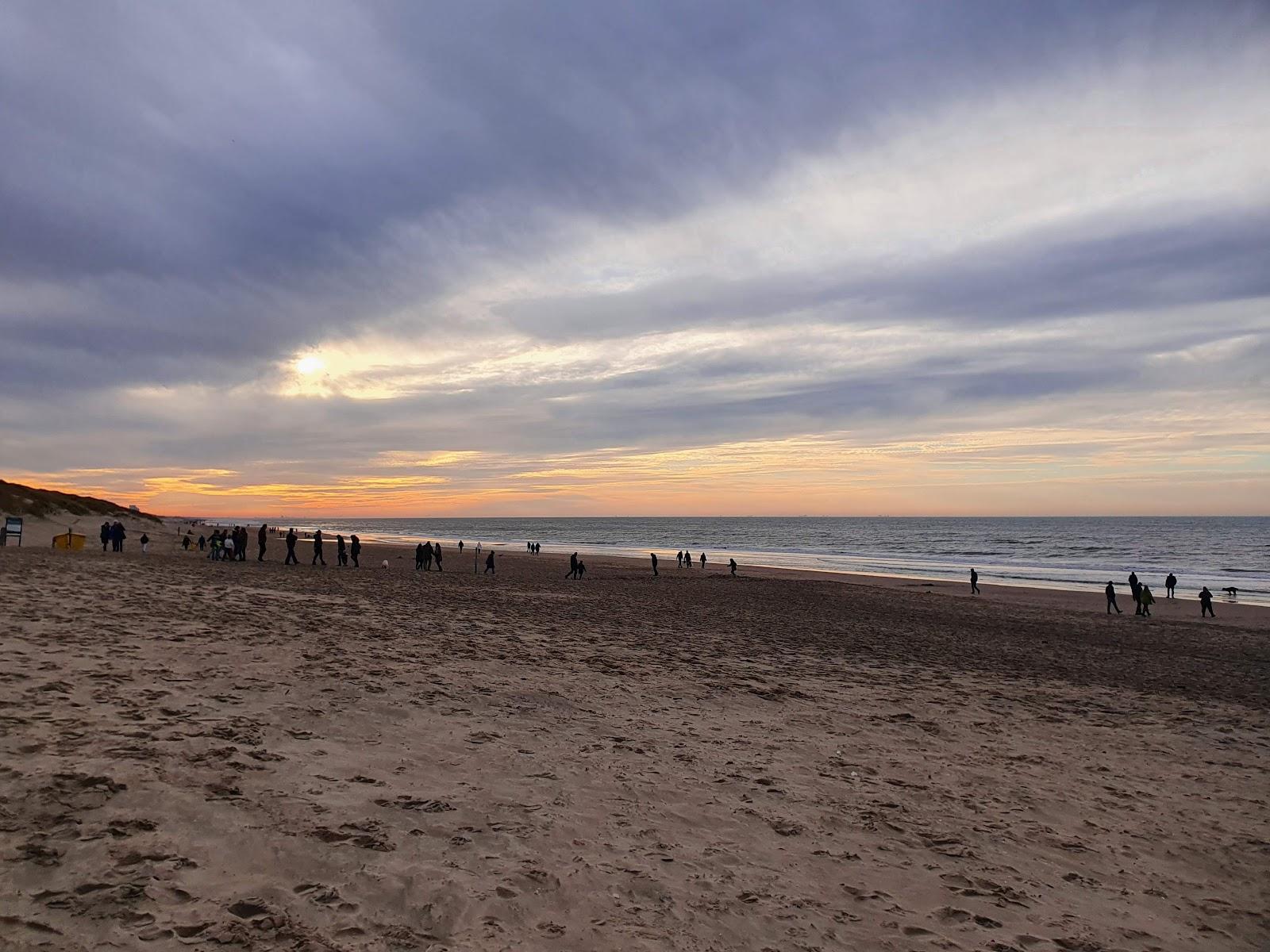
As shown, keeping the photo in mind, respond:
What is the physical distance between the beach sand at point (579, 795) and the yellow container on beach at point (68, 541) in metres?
20.2

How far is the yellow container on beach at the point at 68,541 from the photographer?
1196 inches

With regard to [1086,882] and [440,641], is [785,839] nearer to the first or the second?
[1086,882]

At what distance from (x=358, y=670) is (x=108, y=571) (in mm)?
13630

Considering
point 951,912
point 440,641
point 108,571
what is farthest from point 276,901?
point 108,571

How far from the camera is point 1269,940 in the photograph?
208 inches

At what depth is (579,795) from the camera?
666cm

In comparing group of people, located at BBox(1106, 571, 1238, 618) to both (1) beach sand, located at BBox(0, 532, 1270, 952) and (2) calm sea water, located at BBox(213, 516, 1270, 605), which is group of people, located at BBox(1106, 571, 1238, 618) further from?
→ (1) beach sand, located at BBox(0, 532, 1270, 952)

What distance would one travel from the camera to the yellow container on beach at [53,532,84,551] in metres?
30.4

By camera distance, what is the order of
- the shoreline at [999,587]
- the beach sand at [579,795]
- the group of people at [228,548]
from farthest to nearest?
the shoreline at [999,587] → the group of people at [228,548] → the beach sand at [579,795]

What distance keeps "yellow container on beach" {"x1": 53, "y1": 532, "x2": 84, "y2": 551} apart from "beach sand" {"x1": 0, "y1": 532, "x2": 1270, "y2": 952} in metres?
20.2

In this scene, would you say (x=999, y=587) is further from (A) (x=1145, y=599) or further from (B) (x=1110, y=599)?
(A) (x=1145, y=599)

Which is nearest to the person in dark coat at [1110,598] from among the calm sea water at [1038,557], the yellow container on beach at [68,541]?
the calm sea water at [1038,557]

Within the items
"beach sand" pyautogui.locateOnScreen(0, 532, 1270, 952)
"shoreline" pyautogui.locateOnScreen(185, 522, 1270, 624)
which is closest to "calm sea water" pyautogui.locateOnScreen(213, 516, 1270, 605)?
"shoreline" pyautogui.locateOnScreen(185, 522, 1270, 624)

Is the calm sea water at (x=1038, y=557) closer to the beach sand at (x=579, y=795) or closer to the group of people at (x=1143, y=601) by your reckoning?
the group of people at (x=1143, y=601)
